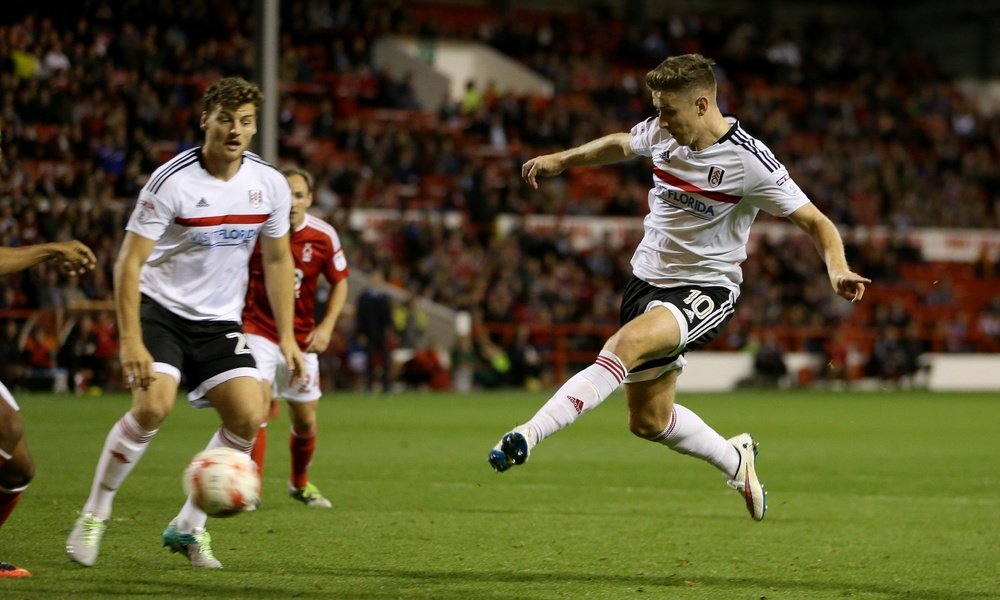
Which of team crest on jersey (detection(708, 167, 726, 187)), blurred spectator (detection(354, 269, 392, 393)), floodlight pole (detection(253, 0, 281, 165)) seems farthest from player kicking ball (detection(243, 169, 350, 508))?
blurred spectator (detection(354, 269, 392, 393))

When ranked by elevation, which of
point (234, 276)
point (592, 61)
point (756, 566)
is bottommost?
point (756, 566)

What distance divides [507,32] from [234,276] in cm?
3071

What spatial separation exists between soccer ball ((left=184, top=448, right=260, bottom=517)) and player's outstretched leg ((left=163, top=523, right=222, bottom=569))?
0.34m

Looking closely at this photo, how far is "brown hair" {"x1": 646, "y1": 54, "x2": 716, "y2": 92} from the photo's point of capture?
21.9 feet

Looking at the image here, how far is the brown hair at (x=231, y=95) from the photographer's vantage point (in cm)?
628

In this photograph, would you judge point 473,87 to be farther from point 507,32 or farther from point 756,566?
point 756,566

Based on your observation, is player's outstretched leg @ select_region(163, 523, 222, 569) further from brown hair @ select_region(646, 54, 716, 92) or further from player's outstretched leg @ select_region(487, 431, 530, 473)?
brown hair @ select_region(646, 54, 716, 92)

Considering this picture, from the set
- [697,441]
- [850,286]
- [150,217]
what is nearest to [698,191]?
[850,286]

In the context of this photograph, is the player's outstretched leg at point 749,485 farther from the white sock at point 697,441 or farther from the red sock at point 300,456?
the red sock at point 300,456

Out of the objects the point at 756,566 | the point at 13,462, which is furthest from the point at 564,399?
the point at 13,462

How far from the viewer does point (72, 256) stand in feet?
19.6

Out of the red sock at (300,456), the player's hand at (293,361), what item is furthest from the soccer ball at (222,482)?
the red sock at (300,456)

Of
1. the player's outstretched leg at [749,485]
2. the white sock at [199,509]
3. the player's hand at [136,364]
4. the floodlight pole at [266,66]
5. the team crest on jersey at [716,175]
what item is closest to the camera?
the player's hand at [136,364]

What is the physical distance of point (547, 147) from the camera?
31.7 meters
